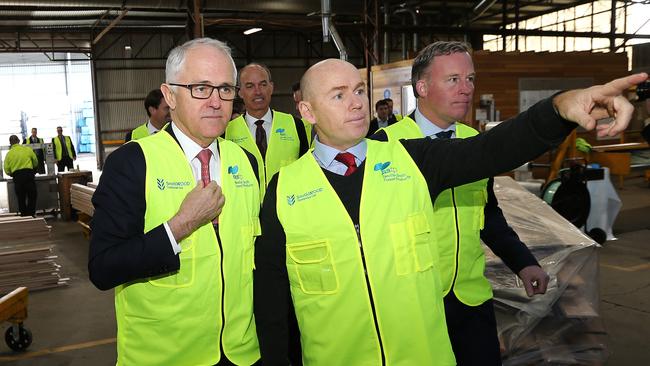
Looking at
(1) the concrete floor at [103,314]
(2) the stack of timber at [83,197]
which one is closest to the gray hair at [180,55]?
(1) the concrete floor at [103,314]

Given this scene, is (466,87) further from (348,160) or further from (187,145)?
(187,145)

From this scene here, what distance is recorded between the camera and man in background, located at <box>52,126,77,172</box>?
1888 cm

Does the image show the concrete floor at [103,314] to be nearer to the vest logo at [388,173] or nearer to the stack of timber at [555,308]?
the stack of timber at [555,308]

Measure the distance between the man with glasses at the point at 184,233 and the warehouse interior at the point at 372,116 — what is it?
153 cm

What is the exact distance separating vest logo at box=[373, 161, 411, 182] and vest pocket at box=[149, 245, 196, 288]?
0.70 metres

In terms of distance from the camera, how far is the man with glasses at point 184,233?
6.13 feet

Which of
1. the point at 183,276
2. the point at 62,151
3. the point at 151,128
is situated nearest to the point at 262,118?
the point at 151,128

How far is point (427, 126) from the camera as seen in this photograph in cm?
287

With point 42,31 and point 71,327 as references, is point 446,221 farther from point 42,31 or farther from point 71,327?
point 42,31

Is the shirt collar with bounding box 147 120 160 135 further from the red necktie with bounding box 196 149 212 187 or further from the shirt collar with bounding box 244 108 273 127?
the red necktie with bounding box 196 149 212 187

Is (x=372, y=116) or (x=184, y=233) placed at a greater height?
(x=372, y=116)

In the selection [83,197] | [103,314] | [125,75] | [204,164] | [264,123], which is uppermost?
[125,75]

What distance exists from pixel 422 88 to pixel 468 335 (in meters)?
1.19

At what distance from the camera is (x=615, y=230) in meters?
9.62
